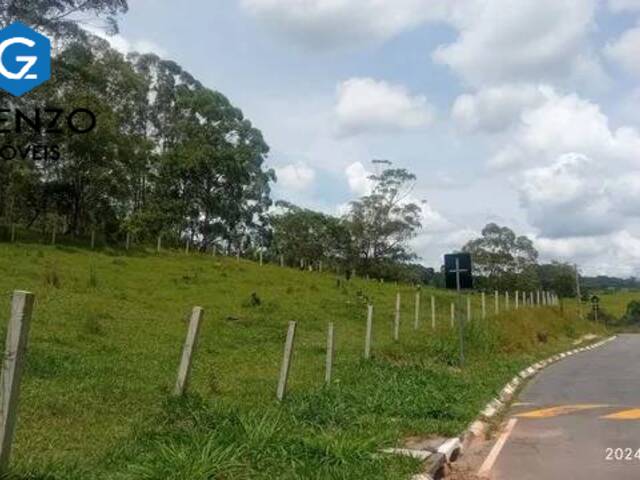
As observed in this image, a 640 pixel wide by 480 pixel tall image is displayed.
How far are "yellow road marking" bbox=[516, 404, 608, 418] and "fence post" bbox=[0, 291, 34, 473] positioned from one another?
30.4 feet

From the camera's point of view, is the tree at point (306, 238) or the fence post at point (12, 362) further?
the tree at point (306, 238)

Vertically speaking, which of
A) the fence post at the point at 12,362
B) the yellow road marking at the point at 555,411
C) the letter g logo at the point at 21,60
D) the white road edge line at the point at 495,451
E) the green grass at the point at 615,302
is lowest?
the white road edge line at the point at 495,451

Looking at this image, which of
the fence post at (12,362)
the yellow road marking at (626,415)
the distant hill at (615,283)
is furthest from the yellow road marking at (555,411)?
the distant hill at (615,283)

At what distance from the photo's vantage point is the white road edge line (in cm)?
909

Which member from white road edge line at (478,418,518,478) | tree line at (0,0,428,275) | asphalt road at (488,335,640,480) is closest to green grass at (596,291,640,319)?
tree line at (0,0,428,275)

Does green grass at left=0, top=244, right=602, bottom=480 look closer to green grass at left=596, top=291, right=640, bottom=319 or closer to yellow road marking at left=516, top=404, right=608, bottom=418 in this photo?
yellow road marking at left=516, top=404, right=608, bottom=418

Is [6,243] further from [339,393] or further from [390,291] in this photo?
[339,393]

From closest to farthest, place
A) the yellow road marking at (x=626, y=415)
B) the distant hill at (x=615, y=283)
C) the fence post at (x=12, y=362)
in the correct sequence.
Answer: the fence post at (x=12, y=362) → the yellow road marking at (x=626, y=415) → the distant hill at (x=615, y=283)

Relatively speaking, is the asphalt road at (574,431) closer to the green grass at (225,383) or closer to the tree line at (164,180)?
the green grass at (225,383)

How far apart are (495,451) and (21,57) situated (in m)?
19.1

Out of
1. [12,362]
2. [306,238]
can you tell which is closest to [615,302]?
[306,238]

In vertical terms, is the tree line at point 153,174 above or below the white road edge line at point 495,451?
above

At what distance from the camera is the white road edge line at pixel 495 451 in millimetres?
9094

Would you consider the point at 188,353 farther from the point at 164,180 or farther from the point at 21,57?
the point at 164,180
